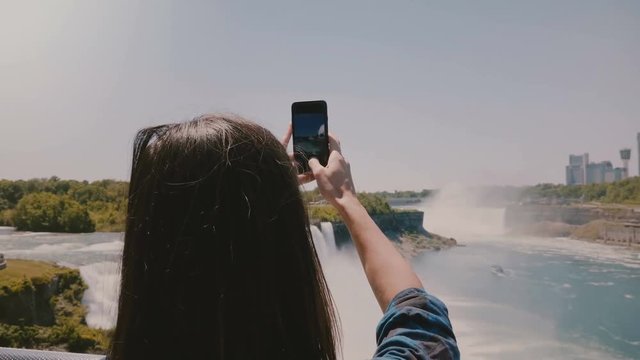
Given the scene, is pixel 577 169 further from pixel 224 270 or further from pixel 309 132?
pixel 224 270

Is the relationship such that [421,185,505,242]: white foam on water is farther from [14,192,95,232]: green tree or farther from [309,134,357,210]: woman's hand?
[309,134,357,210]: woman's hand

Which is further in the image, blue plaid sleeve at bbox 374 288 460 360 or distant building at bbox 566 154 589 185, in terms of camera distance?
distant building at bbox 566 154 589 185

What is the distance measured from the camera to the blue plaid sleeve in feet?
1.18

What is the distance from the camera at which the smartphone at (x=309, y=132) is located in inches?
23.0

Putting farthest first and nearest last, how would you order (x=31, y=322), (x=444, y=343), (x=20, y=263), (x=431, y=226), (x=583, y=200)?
(x=431, y=226) < (x=583, y=200) < (x=20, y=263) < (x=31, y=322) < (x=444, y=343)

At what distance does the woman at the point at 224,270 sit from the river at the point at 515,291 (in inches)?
436

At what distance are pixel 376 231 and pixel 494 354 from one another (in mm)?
17185

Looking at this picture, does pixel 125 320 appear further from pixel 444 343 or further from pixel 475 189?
pixel 475 189

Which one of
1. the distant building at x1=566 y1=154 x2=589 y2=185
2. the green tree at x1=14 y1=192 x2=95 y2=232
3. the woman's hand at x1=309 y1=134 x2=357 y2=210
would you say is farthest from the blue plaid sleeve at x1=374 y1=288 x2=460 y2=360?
the distant building at x1=566 y1=154 x2=589 y2=185

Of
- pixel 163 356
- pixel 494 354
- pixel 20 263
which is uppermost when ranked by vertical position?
pixel 163 356

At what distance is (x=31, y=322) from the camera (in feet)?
25.6

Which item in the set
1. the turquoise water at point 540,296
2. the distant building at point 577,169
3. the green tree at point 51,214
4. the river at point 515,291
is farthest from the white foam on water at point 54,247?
the distant building at point 577,169

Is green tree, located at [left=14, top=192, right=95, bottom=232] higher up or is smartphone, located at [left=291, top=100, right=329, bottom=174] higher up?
A: smartphone, located at [left=291, top=100, right=329, bottom=174]

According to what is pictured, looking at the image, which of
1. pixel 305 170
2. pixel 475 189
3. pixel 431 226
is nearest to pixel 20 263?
pixel 305 170
